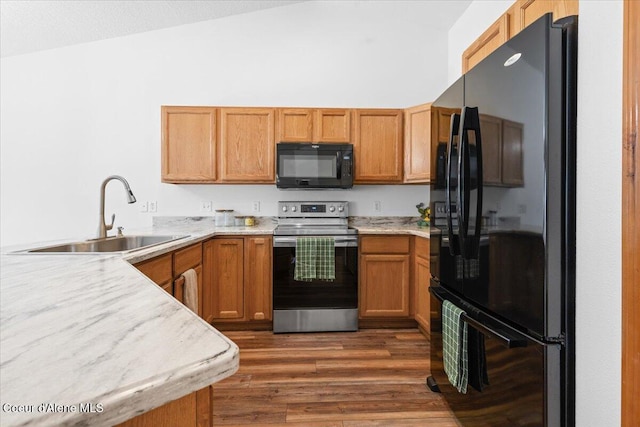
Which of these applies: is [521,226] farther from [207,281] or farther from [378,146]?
[207,281]

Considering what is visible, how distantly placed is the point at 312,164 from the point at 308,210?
50 centimetres

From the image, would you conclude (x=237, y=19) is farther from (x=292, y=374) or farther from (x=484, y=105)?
(x=292, y=374)

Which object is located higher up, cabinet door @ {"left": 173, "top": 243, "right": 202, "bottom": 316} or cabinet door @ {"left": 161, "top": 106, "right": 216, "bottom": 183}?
cabinet door @ {"left": 161, "top": 106, "right": 216, "bottom": 183}

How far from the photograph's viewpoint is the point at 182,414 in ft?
1.68

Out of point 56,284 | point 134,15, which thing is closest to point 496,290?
point 56,284

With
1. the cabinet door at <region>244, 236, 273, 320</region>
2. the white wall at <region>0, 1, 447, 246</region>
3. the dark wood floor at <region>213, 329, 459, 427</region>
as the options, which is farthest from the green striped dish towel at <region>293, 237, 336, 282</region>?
the white wall at <region>0, 1, 447, 246</region>

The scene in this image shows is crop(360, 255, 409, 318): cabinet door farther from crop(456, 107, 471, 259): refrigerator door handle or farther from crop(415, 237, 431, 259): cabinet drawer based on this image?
crop(456, 107, 471, 259): refrigerator door handle

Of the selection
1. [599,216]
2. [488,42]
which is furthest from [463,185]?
[488,42]

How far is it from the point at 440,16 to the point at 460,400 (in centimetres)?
336

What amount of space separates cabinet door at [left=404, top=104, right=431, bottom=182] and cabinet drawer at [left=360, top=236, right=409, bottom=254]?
2.09 ft

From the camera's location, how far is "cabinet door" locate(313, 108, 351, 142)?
3.32m

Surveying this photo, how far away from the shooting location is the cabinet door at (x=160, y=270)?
5.45ft

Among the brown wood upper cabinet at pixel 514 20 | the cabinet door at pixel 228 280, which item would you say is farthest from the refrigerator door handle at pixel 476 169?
the cabinet door at pixel 228 280

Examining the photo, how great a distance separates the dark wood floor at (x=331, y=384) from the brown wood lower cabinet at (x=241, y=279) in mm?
246
